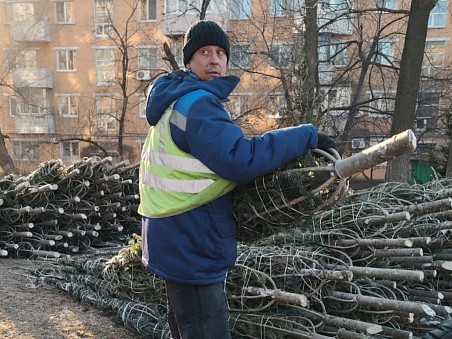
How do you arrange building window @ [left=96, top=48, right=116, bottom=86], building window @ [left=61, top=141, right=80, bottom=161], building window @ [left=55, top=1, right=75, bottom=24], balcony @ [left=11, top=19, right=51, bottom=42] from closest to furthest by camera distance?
balcony @ [left=11, top=19, right=51, bottom=42] < building window @ [left=61, top=141, right=80, bottom=161] < building window @ [left=96, top=48, right=116, bottom=86] < building window @ [left=55, top=1, right=75, bottom=24]

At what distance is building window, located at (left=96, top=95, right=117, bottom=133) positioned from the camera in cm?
2558

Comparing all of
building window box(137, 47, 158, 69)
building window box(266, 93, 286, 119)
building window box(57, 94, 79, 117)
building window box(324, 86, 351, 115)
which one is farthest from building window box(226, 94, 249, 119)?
building window box(57, 94, 79, 117)

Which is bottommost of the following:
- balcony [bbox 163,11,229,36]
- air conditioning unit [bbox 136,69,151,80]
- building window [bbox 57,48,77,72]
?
air conditioning unit [bbox 136,69,151,80]

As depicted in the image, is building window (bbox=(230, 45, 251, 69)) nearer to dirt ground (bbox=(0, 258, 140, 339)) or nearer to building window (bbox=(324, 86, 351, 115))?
building window (bbox=(324, 86, 351, 115))

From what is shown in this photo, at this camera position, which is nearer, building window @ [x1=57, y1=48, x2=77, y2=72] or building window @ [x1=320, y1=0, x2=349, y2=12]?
building window @ [x1=320, y1=0, x2=349, y2=12]

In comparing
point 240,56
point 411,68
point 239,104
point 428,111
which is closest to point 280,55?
point 240,56

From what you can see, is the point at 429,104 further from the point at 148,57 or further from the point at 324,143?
the point at 324,143

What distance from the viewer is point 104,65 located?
90.7ft

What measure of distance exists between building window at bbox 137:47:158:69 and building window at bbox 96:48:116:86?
2851 mm

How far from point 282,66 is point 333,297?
44.6 ft

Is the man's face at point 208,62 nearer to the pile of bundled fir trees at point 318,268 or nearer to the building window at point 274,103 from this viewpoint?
the pile of bundled fir trees at point 318,268

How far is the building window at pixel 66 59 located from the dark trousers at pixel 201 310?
28.6 metres

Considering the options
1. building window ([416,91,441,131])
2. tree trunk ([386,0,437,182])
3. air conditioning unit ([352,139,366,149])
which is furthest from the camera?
building window ([416,91,441,131])

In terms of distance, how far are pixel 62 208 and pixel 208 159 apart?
4804 millimetres
